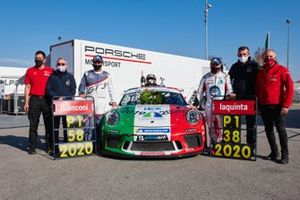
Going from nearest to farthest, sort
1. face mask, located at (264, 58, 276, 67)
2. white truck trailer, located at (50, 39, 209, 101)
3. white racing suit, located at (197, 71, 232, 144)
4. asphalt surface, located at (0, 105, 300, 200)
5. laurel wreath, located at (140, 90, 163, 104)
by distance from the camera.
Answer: asphalt surface, located at (0, 105, 300, 200), face mask, located at (264, 58, 276, 67), white racing suit, located at (197, 71, 232, 144), laurel wreath, located at (140, 90, 163, 104), white truck trailer, located at (50, 39, 209, 101)

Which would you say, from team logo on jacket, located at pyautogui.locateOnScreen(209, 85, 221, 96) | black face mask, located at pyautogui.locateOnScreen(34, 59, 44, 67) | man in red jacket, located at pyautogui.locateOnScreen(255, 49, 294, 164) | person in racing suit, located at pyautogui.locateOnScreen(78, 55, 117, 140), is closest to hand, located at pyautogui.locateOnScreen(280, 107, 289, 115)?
man in red jacket, located at pyautogui.locateOnScreen(255, 49, 294, 164)

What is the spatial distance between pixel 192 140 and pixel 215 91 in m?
1.27

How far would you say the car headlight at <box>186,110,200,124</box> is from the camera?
5398mm

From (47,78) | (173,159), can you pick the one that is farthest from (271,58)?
(47,78)

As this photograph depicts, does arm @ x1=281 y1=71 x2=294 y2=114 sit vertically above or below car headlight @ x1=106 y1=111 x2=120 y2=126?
above

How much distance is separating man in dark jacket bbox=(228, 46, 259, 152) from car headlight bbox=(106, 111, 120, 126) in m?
2.21

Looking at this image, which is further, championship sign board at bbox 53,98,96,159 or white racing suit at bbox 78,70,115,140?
white racing suit at bbox 78,70,115,140

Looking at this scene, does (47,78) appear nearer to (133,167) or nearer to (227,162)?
(133,167)

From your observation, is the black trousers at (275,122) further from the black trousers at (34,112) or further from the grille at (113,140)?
the black trousers at (34,112)

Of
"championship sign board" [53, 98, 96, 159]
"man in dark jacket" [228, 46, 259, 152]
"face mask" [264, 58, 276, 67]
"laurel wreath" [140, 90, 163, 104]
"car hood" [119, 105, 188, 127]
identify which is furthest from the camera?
"laurel wreath" [140, 90, 163, 104]

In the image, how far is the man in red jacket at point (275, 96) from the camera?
5.07 metres

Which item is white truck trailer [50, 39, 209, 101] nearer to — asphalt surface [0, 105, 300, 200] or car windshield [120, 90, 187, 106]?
car windshield [120, 90, 187, 106]

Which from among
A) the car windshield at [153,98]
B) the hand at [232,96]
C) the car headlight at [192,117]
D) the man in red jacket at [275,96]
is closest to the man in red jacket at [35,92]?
the car windshield at [153,98]

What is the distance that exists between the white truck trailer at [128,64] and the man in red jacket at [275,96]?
7.84 meters
